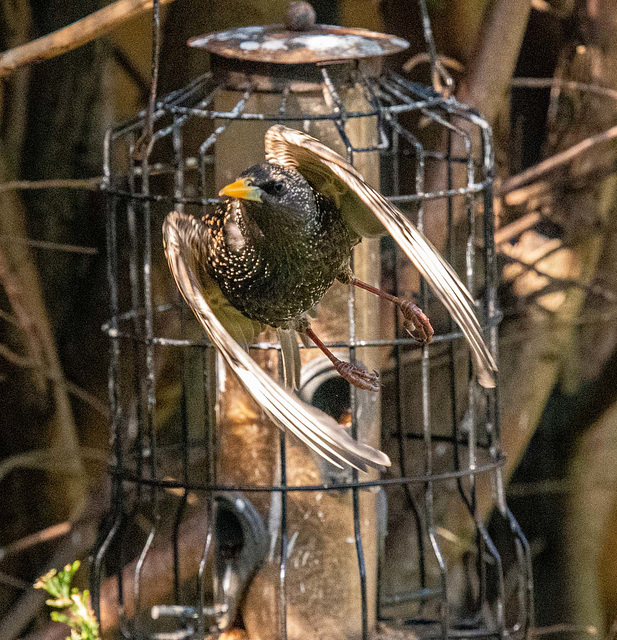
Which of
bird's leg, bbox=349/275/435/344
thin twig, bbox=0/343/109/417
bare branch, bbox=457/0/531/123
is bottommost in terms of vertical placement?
thin twig, bbox=0/343/109/417

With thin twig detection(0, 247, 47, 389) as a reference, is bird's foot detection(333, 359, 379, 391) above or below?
above

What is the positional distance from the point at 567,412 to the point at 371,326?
3.22ft

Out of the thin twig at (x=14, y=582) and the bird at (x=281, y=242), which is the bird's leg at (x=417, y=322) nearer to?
the bird at (x=281, y=242)

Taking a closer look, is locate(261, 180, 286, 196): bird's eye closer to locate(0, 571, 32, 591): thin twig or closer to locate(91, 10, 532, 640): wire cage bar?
locate(91, 10, 532, 640): wire cage bar

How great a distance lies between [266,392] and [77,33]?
36.9 inches

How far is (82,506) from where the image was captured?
2.56 metres

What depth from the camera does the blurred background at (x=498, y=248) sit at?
234 cm

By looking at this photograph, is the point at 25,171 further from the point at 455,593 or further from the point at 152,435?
the point at 455,593

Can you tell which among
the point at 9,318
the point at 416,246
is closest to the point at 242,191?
the point at 416,246

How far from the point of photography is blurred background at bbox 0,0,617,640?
234cm

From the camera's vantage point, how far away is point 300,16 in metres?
1.59

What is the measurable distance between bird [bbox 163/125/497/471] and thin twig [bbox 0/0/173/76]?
21.9 inches

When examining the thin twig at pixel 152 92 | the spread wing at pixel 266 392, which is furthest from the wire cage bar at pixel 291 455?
the spread wing at pixel 266 392

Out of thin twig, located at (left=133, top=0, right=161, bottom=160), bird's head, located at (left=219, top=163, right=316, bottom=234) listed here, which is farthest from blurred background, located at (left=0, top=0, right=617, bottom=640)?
bird's head, located at (left=219, top=163, right=316, bottom=234)
